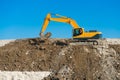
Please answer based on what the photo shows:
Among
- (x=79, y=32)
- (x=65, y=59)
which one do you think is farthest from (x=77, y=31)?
(x=65, y=59)

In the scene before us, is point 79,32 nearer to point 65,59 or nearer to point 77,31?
point 77,31

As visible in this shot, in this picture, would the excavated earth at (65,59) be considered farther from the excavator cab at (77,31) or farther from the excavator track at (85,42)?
the excavator cab at (77,31)

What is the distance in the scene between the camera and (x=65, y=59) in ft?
105

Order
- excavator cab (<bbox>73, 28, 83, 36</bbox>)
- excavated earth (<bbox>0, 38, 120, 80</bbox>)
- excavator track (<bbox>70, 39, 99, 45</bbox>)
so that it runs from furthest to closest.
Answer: excavator cab (<bbox>73, 28, 83, 36</bbox>) < excavator track (<bbox>70, 39, 99, 45</bbox>) < excavated earth (<bbox>0, 38, 120, 80</bbox>)

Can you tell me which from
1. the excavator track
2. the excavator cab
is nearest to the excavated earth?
the excavator track

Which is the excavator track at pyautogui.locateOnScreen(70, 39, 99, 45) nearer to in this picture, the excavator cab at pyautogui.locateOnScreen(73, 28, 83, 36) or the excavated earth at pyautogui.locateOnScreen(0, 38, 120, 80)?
the excavated earth at pyautogui.locateOnScreen(0, 38, 120, 80)

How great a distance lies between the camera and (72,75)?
96.1ft

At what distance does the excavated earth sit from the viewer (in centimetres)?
2950

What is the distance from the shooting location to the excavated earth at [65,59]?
29.5m

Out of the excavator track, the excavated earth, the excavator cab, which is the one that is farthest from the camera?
the excavator cab

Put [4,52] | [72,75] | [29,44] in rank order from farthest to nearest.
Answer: [29,44] → [4,52] → [72,75]

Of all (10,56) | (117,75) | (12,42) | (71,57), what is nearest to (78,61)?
(71,57)

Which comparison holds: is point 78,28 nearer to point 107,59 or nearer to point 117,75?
point 107,59

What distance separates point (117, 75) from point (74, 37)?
774 cm
